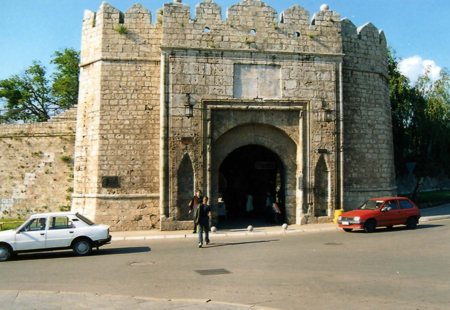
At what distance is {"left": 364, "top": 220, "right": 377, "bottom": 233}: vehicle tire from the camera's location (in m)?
16.9

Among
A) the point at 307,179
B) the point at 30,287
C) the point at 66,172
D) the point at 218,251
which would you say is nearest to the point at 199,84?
the point at 307,179

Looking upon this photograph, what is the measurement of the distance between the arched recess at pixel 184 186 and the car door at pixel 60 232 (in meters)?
5.77

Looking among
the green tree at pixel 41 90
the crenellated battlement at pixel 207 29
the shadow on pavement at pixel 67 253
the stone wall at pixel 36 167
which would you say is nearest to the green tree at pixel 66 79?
the green tree at pixel 41 90

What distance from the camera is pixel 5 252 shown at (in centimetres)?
1253

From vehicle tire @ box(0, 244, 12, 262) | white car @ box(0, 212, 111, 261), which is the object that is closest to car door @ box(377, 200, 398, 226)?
white car @ box(0, 212, 111, 261)

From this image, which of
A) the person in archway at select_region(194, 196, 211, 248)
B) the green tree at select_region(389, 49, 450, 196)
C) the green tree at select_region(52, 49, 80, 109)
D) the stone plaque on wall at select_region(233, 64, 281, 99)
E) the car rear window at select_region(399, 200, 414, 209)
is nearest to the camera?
the person in archway at select_region(194, 196, 211, 248)

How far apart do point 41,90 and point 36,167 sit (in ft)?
89.1

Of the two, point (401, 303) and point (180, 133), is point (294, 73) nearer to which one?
point (180, 133)

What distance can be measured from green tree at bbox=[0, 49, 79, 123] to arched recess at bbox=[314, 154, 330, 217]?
104 ft

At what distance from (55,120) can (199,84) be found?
382 inches

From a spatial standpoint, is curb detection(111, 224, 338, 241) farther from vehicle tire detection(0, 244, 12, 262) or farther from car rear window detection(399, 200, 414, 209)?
vehicle tire detection(0, 244, 12, 262)

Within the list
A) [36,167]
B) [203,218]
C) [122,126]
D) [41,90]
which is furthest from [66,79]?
[203,218]

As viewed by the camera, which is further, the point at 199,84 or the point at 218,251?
the point at 199,84

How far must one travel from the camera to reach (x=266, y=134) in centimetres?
1962
